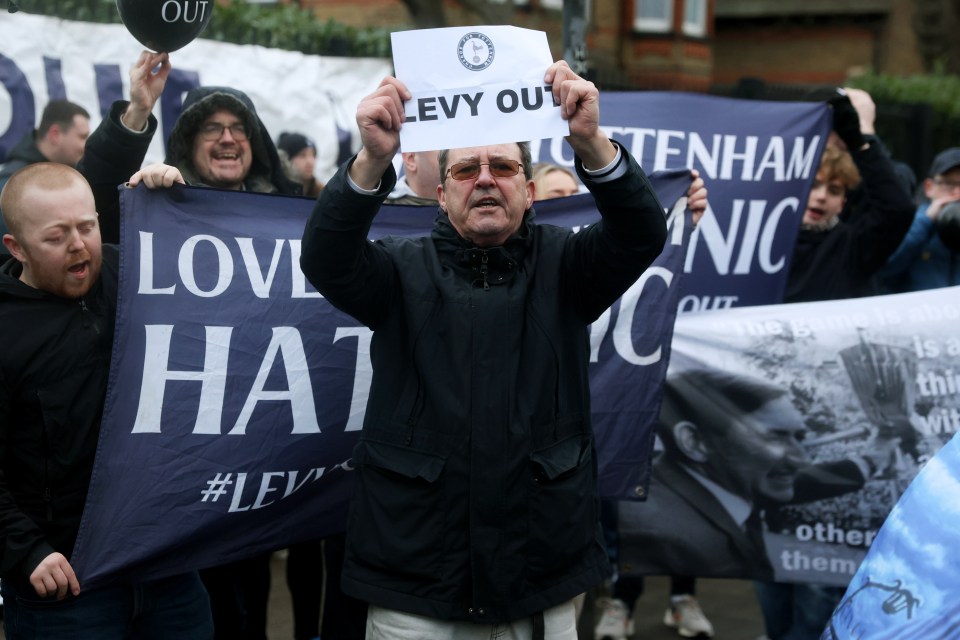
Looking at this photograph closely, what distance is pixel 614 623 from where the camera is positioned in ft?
17.6

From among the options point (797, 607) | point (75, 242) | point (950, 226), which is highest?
point (75, 242)

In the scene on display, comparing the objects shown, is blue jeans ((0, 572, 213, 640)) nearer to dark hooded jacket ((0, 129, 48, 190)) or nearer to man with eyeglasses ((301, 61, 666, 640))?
man with eyeglasses ((301, 61, 666, 640))

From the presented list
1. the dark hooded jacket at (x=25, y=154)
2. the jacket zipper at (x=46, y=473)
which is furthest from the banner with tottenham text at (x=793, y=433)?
the dark hooded jacket at (x=25, y=154)

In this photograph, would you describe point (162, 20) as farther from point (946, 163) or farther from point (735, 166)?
point (946, 163)

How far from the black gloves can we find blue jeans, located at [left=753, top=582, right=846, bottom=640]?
1.72 metres

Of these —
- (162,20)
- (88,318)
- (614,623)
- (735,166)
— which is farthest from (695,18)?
(88,318)

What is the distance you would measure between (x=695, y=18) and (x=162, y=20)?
23.1 meters

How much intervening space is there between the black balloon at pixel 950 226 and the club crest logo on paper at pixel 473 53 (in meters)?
3.24

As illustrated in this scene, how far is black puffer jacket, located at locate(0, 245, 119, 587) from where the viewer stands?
10.1ft

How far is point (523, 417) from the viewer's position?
2.91 meters

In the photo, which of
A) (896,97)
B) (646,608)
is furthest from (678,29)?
(646,608)

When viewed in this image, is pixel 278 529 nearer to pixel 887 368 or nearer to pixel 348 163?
pixel 348 163

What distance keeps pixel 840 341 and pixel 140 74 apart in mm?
2480

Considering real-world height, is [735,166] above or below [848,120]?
below
